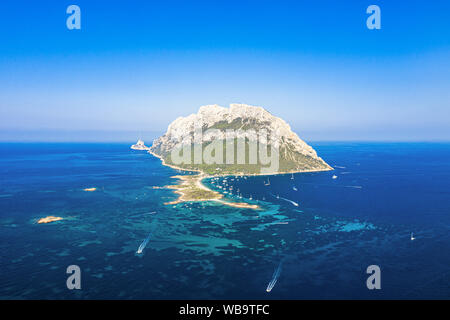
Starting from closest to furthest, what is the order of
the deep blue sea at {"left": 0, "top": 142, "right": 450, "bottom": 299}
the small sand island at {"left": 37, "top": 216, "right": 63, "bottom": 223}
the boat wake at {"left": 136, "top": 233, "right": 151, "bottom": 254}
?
the deep blue sea at {"left": 0, "top": 142, "right": 450, "bottom": 299} < the boat wake at {"left": 136, "top": 233, "right": 151, "bottom": 254} < the small sand island at {"left": 37, "top": 216, "right": 63, "bottom": 223}

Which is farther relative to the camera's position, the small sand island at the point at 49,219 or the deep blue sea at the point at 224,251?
the small sand island at the point at 49,219

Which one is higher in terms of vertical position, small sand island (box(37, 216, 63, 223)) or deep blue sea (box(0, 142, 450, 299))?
small sand island (box(37, 216, 63, 223))

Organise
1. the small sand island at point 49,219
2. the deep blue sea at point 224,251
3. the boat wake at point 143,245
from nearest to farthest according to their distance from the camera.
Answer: the deep blue sea at point 224,251 → the boat wake at point 143,245 → the small sand island at point 49,219

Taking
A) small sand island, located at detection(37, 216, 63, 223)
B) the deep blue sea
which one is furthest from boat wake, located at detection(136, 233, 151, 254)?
small sand island, located at detection(37, 216, 63, 223)

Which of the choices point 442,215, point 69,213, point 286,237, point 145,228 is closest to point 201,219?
point 145,228

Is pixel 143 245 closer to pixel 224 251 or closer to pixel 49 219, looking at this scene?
pixel 224 251

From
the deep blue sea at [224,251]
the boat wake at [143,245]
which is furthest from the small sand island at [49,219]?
the boat wake at [143,245]

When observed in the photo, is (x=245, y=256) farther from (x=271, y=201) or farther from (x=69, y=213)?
(x=69, y=213)

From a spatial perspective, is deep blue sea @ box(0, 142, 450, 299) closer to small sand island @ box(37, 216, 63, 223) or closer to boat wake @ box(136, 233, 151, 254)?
boat wake @ box(136, 233, 151, 254)

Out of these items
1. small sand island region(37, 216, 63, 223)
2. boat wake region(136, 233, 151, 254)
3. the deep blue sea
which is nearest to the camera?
the deep blue sea

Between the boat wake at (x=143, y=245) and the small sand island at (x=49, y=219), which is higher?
the small sand island at (x=49, y=219)

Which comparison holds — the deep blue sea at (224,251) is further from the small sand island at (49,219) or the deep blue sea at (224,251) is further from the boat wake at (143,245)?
the small sand island at (49,219)
